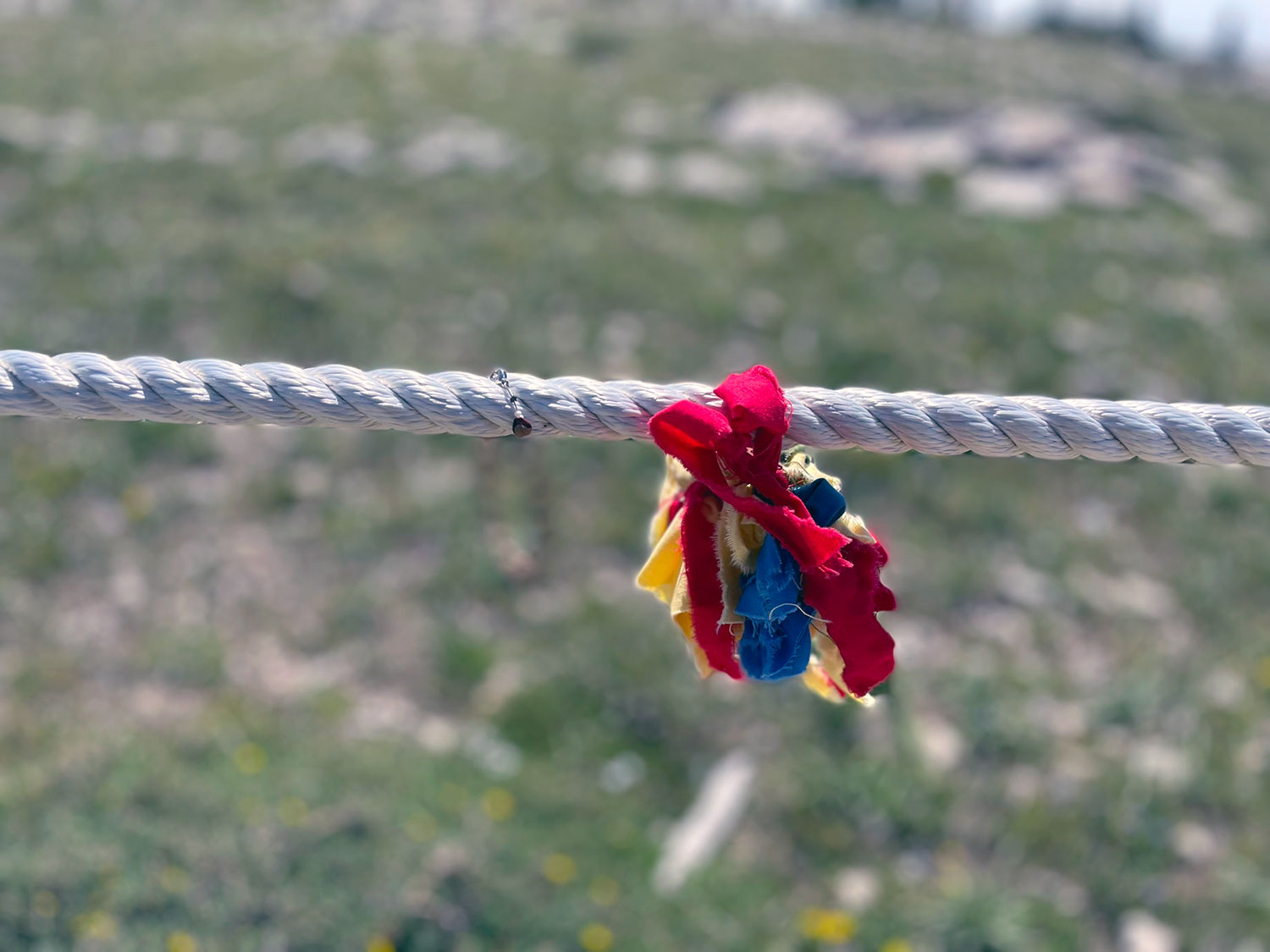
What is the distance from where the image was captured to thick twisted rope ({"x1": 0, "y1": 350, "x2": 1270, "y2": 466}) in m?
1.94

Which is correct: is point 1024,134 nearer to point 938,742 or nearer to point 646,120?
point 646,120

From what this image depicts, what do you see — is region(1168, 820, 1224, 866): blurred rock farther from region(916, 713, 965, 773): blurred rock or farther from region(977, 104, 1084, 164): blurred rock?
region(977, 104, 1084, 164): blurred rock

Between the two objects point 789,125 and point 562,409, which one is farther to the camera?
point 789,125

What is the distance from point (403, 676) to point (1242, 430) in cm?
342

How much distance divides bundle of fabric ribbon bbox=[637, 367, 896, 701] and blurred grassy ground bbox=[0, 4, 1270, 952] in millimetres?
1657

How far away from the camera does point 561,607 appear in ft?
15.7

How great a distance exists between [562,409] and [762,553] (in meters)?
0.48

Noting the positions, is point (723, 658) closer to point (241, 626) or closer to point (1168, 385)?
point (241, 626)

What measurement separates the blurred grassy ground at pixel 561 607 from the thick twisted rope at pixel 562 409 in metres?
1.55

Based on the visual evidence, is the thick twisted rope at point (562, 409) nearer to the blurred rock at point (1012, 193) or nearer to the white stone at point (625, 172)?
the white stone at point (625, 172)

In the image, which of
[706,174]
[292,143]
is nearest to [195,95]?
[292,143]

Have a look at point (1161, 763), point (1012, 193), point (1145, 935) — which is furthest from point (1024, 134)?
point (1145, 935)

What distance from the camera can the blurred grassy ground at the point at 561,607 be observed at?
345cm

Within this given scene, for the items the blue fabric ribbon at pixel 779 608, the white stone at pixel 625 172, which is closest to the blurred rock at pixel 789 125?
the white stone at pixel 625 172
